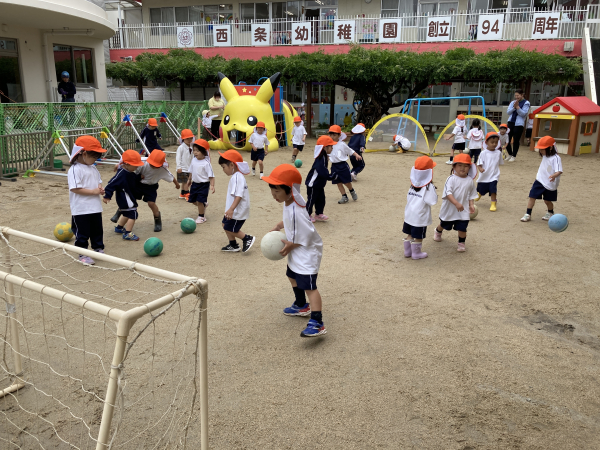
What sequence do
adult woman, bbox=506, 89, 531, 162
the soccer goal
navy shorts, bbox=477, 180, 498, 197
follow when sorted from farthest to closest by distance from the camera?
adult woman, bbox=506, 89, 531, 162 → navy shorts, bbox=477, 180, 498, 197 → the soccer goal

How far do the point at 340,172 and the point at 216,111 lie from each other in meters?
10.3

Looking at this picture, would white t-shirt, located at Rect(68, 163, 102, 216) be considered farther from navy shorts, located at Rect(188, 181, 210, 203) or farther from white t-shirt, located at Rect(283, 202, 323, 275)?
white t-shirt, located at Rect(283, 202, 323, 275)

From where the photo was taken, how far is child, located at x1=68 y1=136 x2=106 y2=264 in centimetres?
586

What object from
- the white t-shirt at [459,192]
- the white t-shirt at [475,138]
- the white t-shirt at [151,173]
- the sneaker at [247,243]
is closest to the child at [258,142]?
the white t-shirt at [151,173]

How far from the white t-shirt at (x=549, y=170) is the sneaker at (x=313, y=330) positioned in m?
5.43

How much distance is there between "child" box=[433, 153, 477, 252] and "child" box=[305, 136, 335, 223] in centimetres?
212

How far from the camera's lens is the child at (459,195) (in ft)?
22.0

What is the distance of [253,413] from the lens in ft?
11.1

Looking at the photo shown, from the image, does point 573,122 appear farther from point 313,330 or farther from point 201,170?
point 313,330

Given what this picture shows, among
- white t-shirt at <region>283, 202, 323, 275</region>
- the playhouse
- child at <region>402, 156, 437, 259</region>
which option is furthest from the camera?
the playhouse

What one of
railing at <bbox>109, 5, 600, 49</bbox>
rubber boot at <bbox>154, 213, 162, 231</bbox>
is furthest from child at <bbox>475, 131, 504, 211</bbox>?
railing at <bbox>109, 5, 600, 49</bbox>

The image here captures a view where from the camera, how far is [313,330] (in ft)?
14.1

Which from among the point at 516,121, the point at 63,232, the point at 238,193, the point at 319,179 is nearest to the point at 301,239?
the point at 238,193

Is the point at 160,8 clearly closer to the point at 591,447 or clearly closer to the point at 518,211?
the point at 518,211
